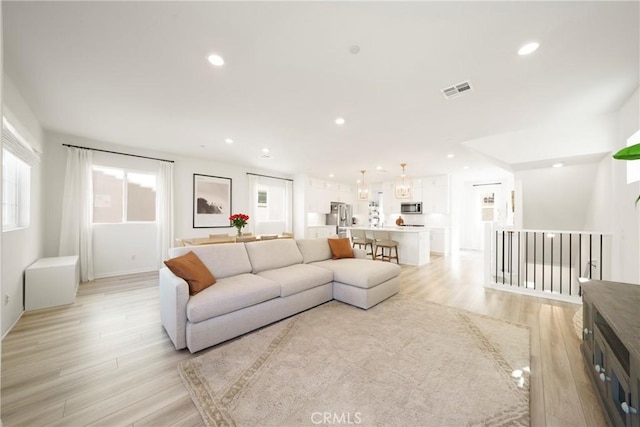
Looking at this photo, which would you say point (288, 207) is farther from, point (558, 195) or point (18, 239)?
point (558, 195)

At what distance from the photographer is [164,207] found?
543cm

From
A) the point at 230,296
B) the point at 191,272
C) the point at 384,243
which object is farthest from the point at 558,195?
the point at 191,272

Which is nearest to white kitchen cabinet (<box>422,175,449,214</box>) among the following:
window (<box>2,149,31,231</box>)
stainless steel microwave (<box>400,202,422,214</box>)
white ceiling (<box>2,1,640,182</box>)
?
stainless steel microwave (<box>400,202,422,214</box>)

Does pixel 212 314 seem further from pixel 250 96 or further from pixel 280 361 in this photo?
pixel 250 96

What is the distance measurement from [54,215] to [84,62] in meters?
3.44

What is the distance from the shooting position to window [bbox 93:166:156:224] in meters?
4.79

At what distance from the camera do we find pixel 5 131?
2.44m

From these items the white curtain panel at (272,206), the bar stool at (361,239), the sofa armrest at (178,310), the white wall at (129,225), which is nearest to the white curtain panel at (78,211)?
the white wall at (129,225)

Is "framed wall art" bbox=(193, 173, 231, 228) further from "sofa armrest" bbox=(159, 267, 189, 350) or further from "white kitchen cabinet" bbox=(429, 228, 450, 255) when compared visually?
"white kitchen cabinet" bbox=(429, 228, 450, 255)

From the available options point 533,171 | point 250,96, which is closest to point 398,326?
point 250,96

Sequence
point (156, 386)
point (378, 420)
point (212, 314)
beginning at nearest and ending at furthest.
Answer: point (378, 420) → point (156, 386) → point (212, 314)

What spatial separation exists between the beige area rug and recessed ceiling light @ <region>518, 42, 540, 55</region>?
267cm

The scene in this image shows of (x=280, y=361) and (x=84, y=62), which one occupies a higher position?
(x=84, y=62)

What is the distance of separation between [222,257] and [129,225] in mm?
3528
